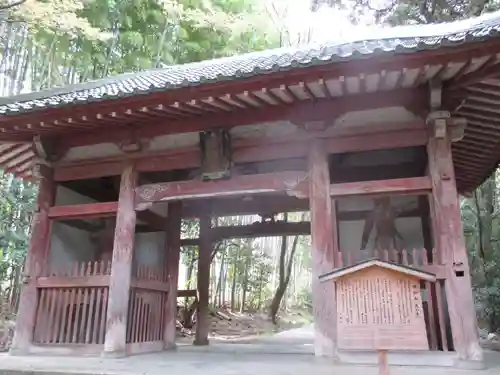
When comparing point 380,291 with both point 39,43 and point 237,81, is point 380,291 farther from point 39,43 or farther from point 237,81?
point 39,43

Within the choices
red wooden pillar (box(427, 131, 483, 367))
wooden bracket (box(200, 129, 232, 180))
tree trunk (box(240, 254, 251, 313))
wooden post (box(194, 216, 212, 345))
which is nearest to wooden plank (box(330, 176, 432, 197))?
red wooden pillar (box(427, 131, 483, 367))

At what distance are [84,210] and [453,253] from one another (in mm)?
4673

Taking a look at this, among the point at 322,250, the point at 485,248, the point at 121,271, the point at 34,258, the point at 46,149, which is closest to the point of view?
the point at 322,250

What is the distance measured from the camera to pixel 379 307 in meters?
3.36

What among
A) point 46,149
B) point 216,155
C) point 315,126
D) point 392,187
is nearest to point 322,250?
point 392,187

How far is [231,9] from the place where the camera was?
14586mm

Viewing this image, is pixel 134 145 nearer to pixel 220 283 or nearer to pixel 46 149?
pixel 46 149

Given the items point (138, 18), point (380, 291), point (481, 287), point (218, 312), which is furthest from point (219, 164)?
point (218, 312)

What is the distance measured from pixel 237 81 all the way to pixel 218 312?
38.0 feet

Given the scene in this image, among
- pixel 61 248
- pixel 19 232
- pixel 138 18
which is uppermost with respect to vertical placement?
pixel 138 18

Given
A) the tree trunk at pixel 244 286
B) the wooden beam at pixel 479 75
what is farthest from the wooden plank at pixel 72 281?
the tree trunk at pixel 244 286

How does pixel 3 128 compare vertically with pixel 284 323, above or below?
above

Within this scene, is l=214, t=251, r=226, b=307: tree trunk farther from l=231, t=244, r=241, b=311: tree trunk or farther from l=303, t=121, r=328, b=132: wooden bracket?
l=303, t=121, r=328, b=132: wooden bracket

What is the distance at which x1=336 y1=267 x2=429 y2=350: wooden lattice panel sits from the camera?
3217 millimetres
